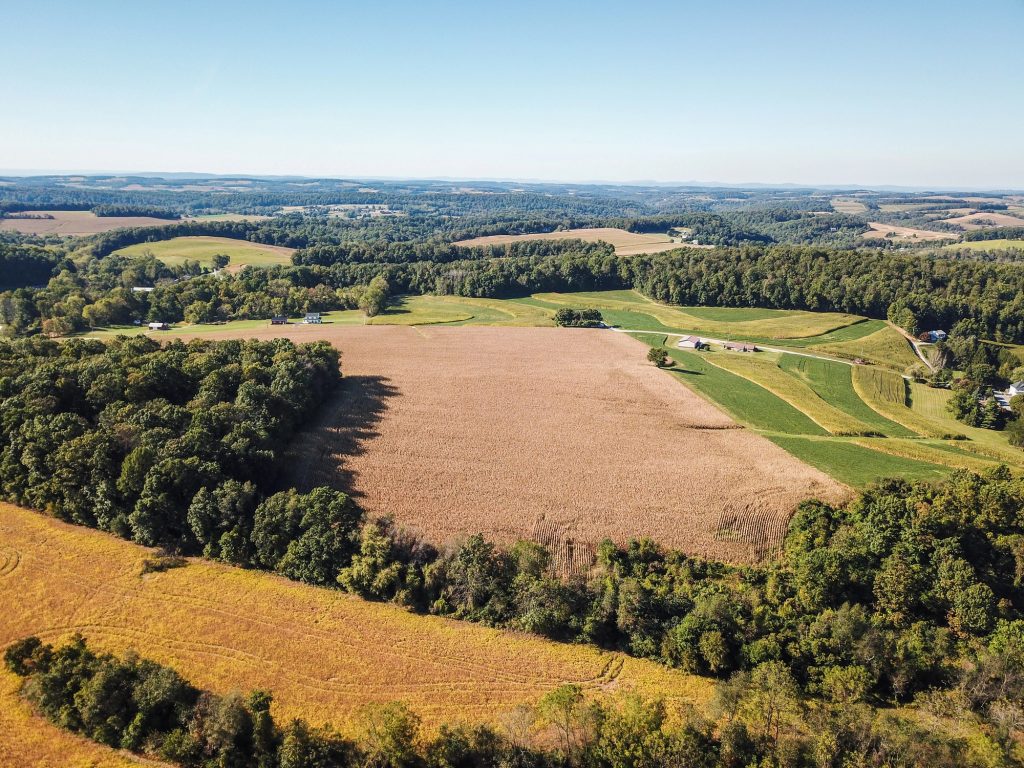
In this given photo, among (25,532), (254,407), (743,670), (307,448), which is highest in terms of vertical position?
(254,407)

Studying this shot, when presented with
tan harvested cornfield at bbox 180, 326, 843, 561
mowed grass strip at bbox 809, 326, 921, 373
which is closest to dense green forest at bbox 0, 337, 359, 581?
tan harvested cornfield at bbox 180, 326, 843, 561

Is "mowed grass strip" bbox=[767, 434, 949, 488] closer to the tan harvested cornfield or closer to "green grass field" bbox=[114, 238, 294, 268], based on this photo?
the tan harvested cornfield

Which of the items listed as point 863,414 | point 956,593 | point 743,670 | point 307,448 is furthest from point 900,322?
point 307,448

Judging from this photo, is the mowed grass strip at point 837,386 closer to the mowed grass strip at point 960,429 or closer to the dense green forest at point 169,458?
the mowed grass strip at point 960,429

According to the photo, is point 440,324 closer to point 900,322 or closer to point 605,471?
point 605,471

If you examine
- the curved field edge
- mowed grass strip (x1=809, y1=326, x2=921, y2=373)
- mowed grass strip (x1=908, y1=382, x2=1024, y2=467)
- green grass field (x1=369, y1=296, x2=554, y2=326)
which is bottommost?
the curved field edge

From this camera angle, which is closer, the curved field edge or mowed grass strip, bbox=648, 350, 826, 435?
the curved field edge
